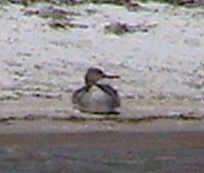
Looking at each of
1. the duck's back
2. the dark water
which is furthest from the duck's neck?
the dark water

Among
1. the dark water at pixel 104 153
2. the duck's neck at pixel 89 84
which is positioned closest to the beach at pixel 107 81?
the dark water at pixel 104 153

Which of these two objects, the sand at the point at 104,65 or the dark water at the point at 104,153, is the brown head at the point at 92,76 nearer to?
the sand at the point at 104,65

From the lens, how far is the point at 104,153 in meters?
8.98

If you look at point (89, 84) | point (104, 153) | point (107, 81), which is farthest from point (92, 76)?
point (104, 153)

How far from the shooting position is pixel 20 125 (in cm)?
977

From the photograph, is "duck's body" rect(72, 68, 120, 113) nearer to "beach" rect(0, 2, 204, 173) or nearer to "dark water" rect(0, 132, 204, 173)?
"beach" rect(0, 2, 204, 173)

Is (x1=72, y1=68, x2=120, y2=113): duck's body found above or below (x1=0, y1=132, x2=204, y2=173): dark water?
above

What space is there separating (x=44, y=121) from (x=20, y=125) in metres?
0.20

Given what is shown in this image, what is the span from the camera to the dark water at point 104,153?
850 centimetres

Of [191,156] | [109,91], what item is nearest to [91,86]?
[109,91]

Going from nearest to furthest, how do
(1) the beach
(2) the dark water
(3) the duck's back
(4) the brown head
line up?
(2) the dark water < (1) the beach < (3) the duck's back < (4) the brown head

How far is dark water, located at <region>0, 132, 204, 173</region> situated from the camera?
850 cm

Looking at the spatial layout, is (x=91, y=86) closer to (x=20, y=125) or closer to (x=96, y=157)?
(x=20, y=125)

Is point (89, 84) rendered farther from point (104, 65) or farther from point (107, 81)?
point (104, 65)
